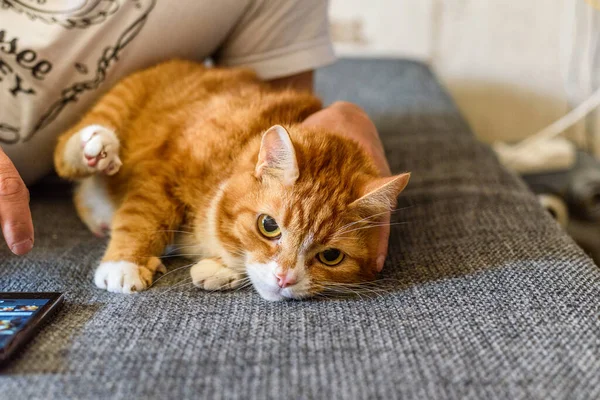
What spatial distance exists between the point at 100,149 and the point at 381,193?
603mm

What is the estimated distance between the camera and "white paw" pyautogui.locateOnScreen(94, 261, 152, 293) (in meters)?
1.04

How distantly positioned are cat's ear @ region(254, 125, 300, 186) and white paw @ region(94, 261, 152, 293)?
0.31 meters

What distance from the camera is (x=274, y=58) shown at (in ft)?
5.21

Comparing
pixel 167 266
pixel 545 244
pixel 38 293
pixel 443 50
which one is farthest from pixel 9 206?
pixel 443 50

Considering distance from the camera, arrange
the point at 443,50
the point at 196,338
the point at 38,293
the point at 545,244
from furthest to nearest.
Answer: the point at 443,50
the point at 545,244
the point at 38,293
the point at 196,338

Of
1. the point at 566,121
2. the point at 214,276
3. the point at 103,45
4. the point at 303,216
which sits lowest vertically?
the point at 566,121

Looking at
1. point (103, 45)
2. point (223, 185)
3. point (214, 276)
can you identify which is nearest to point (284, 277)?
point (214, 276)

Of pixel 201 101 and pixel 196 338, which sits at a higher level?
pixel 201 101

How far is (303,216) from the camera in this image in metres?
1.00

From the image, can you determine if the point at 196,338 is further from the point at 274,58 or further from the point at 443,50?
the point at 443,50

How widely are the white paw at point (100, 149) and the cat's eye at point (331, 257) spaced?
1.67 ft

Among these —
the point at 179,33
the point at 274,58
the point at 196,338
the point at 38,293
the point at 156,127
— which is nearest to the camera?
the point at 196,338

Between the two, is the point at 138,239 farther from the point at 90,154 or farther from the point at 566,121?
the point at 566,121

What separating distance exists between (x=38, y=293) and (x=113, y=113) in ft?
1.77
